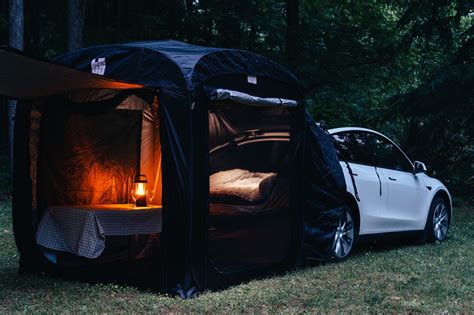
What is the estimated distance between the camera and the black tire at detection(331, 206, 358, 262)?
8.13 m

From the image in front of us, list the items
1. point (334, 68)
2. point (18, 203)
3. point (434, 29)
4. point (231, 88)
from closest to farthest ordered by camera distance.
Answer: point (231, 88)
point (18, 203)
point (434, 29)
point (334, 68)

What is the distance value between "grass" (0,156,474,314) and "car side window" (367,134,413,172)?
1502 millimetres

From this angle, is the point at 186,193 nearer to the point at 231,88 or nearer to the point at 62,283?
the point at 231,88

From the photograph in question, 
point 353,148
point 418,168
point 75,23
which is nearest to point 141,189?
→ point 353,148

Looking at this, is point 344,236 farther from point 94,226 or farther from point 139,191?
point 94,226

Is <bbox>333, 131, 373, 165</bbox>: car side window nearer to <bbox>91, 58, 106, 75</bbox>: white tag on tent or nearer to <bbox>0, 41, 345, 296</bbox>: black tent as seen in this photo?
<bbox>0, 41, 345, 296</bbox>: black tent

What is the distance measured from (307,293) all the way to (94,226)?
6.96 ft

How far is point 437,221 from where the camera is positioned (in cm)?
1027

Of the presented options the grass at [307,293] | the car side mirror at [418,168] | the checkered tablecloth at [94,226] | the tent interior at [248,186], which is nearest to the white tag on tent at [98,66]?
the tent interior at [248,186]

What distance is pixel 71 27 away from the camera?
1588 centimetres

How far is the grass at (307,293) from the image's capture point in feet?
18.9

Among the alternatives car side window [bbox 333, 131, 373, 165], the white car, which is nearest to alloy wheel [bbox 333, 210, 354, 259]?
the white car

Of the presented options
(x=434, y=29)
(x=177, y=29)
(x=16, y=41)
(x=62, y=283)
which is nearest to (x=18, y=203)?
(x=62, y=283)

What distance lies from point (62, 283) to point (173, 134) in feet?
6.50
